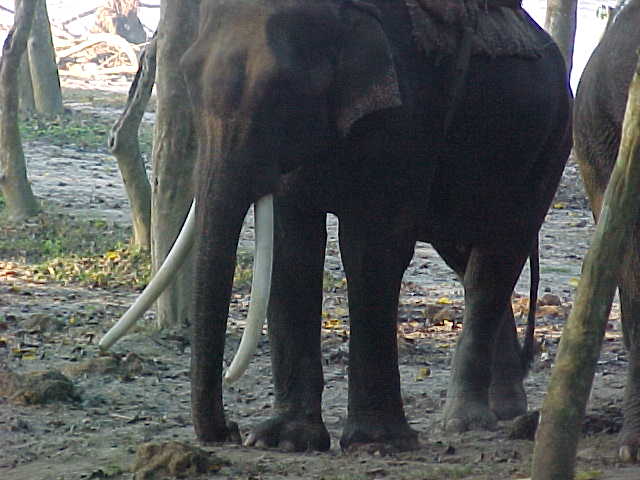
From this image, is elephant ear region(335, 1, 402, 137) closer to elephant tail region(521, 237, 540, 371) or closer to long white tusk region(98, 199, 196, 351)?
long white tusk region(98, 199, 196, 351)

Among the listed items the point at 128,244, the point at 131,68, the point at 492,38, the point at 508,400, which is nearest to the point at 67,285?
the point at 128,244

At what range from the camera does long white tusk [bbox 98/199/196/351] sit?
5539 mm

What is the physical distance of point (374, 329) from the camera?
608cm

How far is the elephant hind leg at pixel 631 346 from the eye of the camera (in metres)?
5.63

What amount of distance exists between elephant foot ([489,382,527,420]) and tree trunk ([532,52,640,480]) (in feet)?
9.68

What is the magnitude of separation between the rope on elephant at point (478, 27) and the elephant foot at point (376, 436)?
1517 mm

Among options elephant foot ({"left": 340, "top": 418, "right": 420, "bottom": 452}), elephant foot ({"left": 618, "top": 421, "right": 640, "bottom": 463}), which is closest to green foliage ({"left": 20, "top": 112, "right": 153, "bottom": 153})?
elephant foot ({"left": 340, "top": 418, "right": 420, "bottom": 452})

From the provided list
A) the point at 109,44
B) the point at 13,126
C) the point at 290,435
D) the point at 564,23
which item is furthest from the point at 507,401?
the point at 109,44

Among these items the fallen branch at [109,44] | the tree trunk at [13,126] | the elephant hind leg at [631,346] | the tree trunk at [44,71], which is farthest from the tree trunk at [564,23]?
the fallen branch at [109,44]

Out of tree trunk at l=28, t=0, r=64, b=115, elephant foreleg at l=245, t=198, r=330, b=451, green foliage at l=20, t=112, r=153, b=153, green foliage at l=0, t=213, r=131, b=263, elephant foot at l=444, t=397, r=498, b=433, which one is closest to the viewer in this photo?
elephant foreleg at l=245, t=198, r=330, b=451

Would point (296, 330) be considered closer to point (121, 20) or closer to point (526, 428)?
point (526, 428)

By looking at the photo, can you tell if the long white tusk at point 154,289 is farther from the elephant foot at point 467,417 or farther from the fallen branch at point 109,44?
the fallen branch at point 109,44

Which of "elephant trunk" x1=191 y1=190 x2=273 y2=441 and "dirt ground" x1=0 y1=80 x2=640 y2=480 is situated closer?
"elephant trunk" x1=191 y1=190 x2=273 y2=441

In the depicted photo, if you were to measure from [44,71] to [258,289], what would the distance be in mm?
17000
